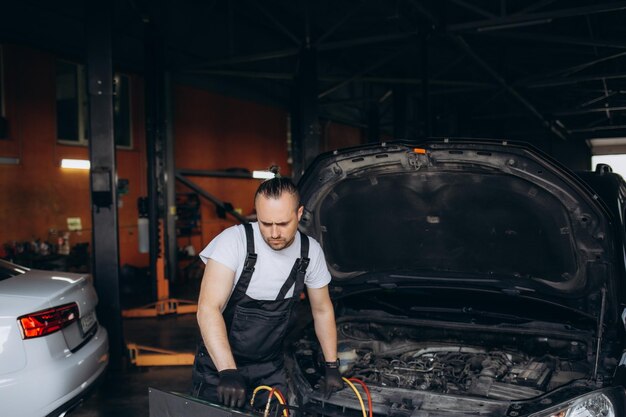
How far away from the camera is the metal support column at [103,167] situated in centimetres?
478

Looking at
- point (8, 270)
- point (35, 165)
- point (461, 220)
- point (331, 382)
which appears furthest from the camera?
point (35, 165)

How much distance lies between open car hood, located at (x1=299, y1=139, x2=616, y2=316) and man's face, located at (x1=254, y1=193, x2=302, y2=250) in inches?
22.4

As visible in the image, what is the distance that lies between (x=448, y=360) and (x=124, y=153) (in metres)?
7.82

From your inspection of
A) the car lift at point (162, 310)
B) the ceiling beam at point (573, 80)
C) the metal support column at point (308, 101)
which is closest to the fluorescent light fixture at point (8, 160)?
the car lift at point (162, 310)

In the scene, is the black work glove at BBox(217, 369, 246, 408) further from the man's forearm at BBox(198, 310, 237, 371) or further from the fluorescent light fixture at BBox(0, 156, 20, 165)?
the fluorescent light fixture at BBox(0, 156, 20, 165)

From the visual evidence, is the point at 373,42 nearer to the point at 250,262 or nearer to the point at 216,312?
the point at 250,262

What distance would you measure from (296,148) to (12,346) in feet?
24.3

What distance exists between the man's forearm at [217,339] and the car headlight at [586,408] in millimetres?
1235

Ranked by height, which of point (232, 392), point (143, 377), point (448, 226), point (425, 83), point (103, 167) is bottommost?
point (143, 377)

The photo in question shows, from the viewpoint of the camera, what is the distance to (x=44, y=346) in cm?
297

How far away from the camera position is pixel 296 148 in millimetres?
9898

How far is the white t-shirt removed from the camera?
2348 millimetres

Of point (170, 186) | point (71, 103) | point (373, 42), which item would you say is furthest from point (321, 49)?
point (71, 103)

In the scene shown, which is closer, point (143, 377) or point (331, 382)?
point (331, 382)
